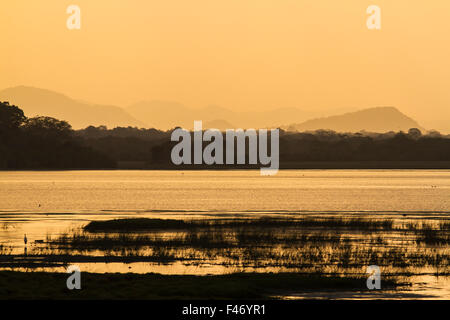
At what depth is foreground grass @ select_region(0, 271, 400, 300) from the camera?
33.0 meters

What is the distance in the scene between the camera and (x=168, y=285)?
35.4m

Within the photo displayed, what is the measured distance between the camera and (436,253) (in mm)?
49344

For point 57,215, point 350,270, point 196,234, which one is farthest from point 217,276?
point 57,215

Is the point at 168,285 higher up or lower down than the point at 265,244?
lower down

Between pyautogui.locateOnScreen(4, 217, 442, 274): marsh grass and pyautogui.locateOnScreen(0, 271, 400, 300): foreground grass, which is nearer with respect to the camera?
pyautogui.locateOnScreen(0, 271, 400, 300): foreground grass

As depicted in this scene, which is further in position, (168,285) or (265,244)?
(265,244)

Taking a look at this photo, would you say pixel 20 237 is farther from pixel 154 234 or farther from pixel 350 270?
pixel 350 270

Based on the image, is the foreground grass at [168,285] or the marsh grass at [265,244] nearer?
the foreground grass at [168,285]

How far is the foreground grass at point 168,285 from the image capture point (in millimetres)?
33031
